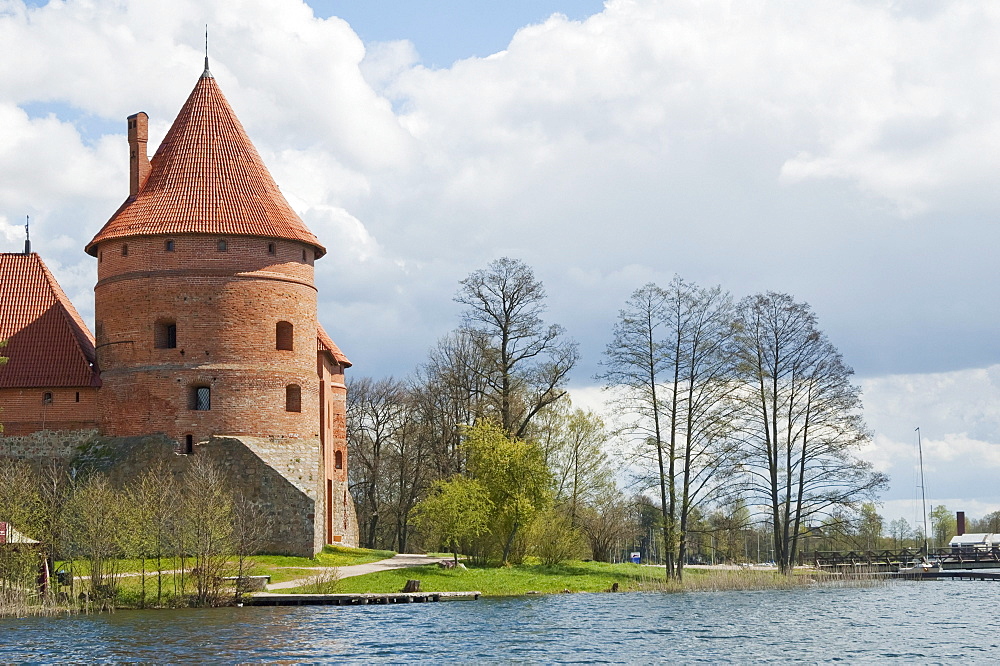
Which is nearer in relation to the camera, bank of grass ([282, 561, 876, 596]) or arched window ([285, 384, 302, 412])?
bank of grass ([282, 561, 876, 596])

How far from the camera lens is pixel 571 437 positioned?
5091cm

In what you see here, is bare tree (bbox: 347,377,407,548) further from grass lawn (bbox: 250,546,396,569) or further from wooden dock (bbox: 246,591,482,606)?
wooden dock (bbox: 246,591,482,606)

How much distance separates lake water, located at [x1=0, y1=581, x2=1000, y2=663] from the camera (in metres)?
22.9

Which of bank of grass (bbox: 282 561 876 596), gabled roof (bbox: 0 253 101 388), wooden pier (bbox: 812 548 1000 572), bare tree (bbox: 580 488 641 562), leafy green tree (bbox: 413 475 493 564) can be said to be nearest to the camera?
bank of grass (bbox: 282 561 876 596)

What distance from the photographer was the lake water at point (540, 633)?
22906mm

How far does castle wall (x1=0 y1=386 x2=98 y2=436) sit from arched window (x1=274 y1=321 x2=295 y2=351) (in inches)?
231

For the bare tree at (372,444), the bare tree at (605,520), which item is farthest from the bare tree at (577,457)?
the bare tree at (372,444)

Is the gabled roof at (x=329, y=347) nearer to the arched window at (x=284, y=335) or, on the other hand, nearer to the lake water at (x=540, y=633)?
the arched window at (x=284, y=335)

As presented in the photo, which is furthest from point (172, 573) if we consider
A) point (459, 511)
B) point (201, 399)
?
point (459, 511)

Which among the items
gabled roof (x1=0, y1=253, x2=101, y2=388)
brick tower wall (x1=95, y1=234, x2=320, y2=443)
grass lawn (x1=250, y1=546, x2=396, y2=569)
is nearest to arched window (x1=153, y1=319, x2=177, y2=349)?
brick tower wall (x1=95, y1=234, x2=320, y2=443)

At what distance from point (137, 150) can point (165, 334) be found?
6.27m

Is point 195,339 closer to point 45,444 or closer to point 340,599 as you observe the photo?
point 45,444

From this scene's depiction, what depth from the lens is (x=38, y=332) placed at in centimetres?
4131

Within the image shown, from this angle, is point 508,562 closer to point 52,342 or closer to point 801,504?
point 801,504
